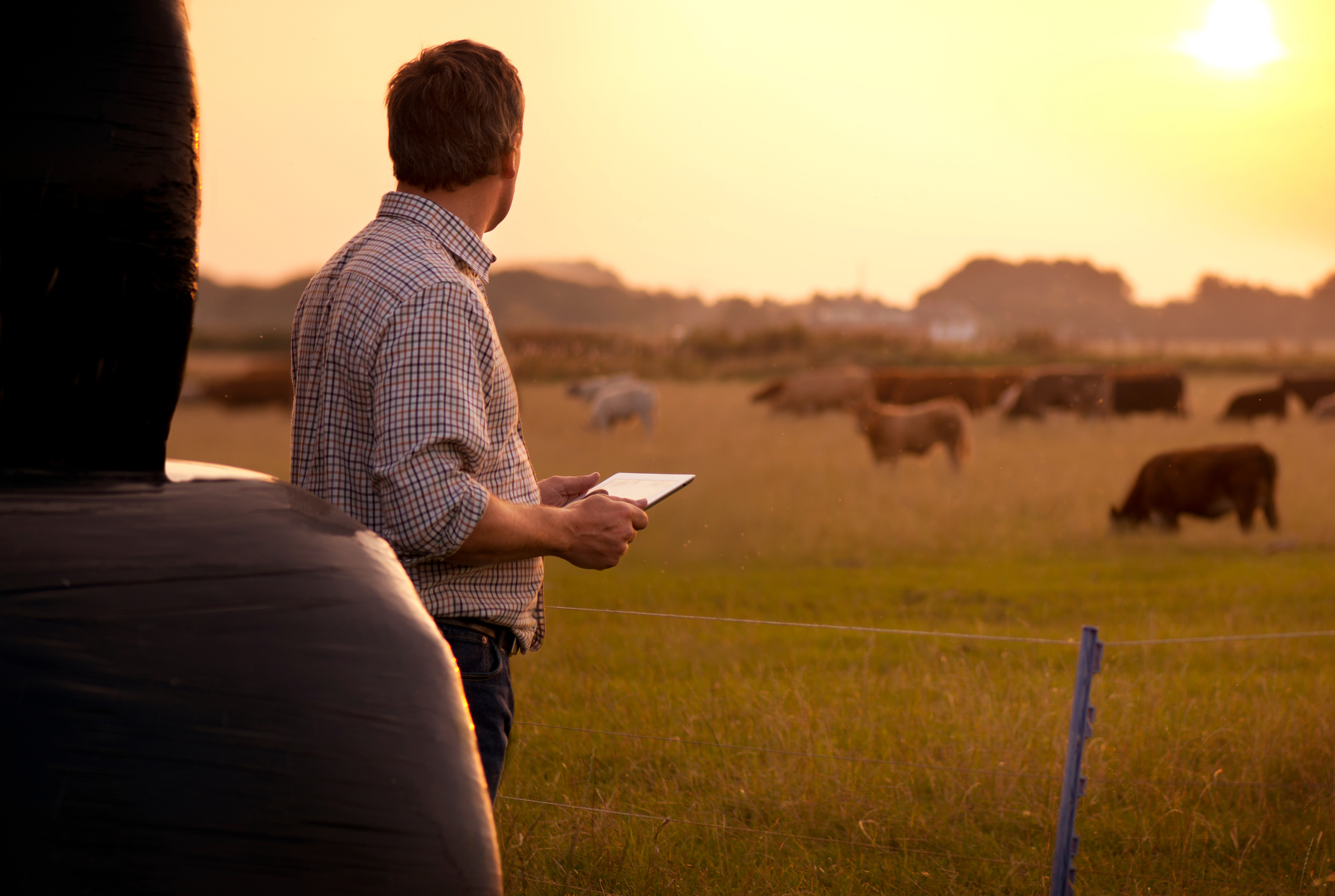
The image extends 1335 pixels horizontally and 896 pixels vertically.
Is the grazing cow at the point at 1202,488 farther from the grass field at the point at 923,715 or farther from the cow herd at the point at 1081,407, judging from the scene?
the grass field at the point at 923,715

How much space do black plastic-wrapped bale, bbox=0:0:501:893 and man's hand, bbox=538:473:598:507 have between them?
80 centimetres

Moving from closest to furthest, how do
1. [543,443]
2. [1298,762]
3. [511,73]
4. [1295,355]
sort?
[511,73], [1298,762], [543,443], [1295,355]

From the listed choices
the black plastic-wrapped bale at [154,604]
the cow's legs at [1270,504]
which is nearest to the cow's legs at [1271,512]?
the cow's legs at [1270,504]

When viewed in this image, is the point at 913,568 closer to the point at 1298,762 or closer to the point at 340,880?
the point at 1298,762

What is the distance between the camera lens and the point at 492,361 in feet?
5.80

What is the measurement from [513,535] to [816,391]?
79.3 feet

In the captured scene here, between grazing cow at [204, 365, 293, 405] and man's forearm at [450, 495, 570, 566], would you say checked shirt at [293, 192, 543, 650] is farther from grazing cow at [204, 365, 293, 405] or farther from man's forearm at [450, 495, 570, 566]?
grazing cow at [204, 365, 293, 405]

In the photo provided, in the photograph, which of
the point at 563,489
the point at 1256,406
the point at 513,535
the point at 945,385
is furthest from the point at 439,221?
the point at 945,385

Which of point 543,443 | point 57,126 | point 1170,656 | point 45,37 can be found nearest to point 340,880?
point 57,126

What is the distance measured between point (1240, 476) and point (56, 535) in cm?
1168

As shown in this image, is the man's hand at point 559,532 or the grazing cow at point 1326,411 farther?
the grazing cow at point 1326,411

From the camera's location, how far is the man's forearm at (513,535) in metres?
1.71

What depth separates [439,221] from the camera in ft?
6.11

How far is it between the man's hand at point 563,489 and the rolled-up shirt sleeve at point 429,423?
59 cm
